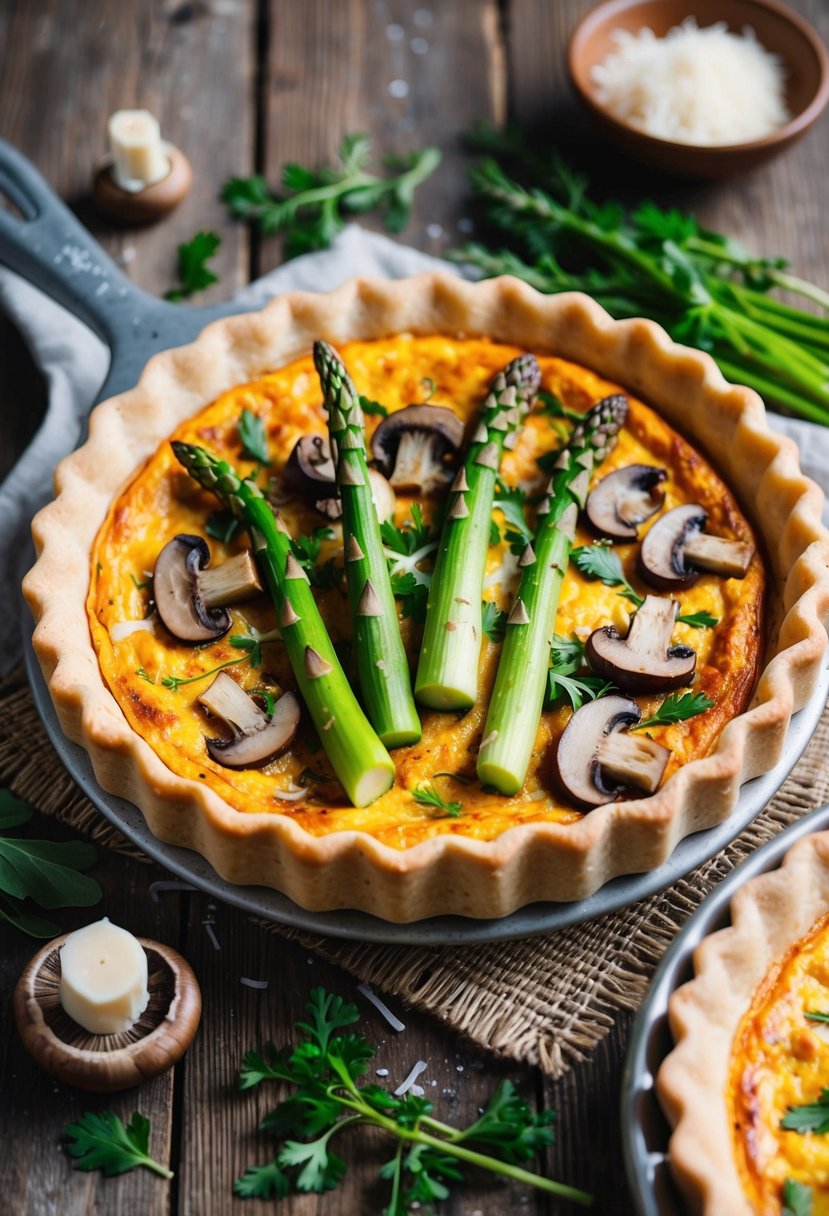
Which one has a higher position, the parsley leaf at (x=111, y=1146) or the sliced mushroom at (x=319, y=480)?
the sliced mushroom at (x=319, y=480)

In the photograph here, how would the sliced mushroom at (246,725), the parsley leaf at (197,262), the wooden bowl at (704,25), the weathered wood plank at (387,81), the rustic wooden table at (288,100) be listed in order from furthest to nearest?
the weathered wood plank at (387,81) < the rustic wooden table at (288,100) < the wooden bowl at (704,25) < the parsley leaf at (197,262) < the sliced mushroom at (246,725)

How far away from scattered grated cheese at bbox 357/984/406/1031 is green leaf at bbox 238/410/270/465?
179 centimetres

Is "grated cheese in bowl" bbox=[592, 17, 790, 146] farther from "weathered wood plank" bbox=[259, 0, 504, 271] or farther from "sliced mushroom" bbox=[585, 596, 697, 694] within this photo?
"sliced mushroom" bbox=[585, 596, 697, 694]

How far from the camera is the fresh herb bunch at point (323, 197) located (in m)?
5.68

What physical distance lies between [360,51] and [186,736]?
4105 millimetres

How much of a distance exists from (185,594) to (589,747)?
1.33m

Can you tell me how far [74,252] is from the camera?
15.9 ft

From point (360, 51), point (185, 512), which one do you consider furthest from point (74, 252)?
point (360, 51)

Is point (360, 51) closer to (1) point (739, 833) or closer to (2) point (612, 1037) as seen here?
(1) point (739, 833)

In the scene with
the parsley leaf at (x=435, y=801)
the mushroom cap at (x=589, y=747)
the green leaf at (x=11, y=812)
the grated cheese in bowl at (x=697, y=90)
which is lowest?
the green leaf at (x=11, y=812)

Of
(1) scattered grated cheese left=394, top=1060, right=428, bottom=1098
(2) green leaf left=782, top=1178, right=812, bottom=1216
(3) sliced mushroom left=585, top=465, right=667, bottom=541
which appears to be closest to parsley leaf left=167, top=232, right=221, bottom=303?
(3) sliced mushroom left=585, top=465, right=667, bottom=541

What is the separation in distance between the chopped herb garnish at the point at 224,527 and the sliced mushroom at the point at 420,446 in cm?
53

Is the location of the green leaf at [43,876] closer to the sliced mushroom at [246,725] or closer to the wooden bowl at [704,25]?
the sliced mushroom at [246,725]

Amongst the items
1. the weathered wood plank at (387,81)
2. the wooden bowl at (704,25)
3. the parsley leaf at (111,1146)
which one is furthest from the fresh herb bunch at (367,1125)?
the wooden bowl at (704,25)
